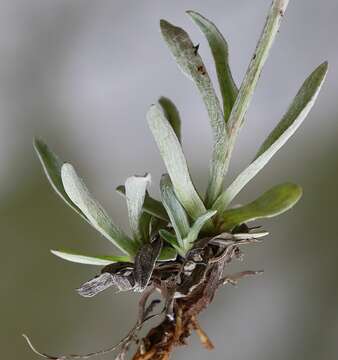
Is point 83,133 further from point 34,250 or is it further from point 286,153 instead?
point 286,153

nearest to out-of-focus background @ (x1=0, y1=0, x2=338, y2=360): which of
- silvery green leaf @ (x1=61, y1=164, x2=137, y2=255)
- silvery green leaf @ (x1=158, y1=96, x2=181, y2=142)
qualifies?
silvery green leaf @ (x1=158, y1=96, x2=181, y2=142)

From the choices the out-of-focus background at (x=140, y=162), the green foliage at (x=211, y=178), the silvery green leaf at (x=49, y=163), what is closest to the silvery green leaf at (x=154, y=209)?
the green foliage at (x=211, y=178)

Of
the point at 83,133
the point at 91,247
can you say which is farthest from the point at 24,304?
the point at 83,133

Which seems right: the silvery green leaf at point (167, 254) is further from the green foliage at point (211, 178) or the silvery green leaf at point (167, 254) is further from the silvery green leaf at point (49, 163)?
the silvery green leaf at point (49, 163)

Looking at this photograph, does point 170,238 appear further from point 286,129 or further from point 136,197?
point 286,129

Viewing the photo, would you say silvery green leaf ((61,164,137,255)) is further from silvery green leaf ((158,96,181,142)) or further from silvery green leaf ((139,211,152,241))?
silvery green leaf ((158,96,181,142))
